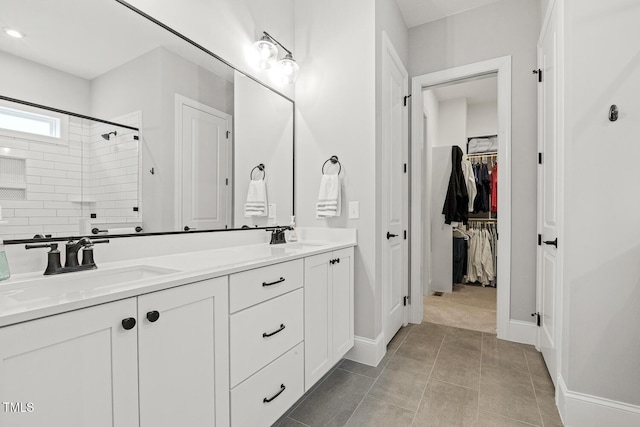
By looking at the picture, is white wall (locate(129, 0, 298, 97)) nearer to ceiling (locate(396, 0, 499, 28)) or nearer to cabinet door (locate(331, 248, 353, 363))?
ceiling (locate(396, 0, 499, 28))

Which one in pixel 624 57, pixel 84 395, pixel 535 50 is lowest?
pixel 84 395

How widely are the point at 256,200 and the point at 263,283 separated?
912 mm

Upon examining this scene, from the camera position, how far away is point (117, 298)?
31.5 inches

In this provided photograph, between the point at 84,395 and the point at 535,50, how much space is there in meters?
3.40

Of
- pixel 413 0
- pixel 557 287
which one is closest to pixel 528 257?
pixel 557 287

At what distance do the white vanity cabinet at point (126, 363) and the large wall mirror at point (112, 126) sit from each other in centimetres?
59

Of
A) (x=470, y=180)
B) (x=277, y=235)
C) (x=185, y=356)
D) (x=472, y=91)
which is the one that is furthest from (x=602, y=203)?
(x=472, y=91)

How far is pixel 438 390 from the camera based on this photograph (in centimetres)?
181

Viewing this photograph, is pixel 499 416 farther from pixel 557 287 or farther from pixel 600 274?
pixel 600 274

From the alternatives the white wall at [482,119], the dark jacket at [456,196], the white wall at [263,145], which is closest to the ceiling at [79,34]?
the white wall at [263,145]

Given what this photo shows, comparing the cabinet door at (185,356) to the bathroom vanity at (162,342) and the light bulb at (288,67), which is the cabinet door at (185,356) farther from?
the light bulb at (288,67)

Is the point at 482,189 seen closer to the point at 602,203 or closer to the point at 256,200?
the point at 602,203

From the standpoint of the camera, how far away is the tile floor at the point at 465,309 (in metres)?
2.87

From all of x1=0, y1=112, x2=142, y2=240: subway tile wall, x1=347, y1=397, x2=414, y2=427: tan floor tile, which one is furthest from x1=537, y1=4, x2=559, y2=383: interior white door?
x1=0, y1=112, x2=142, y2=240: subway tile wall
